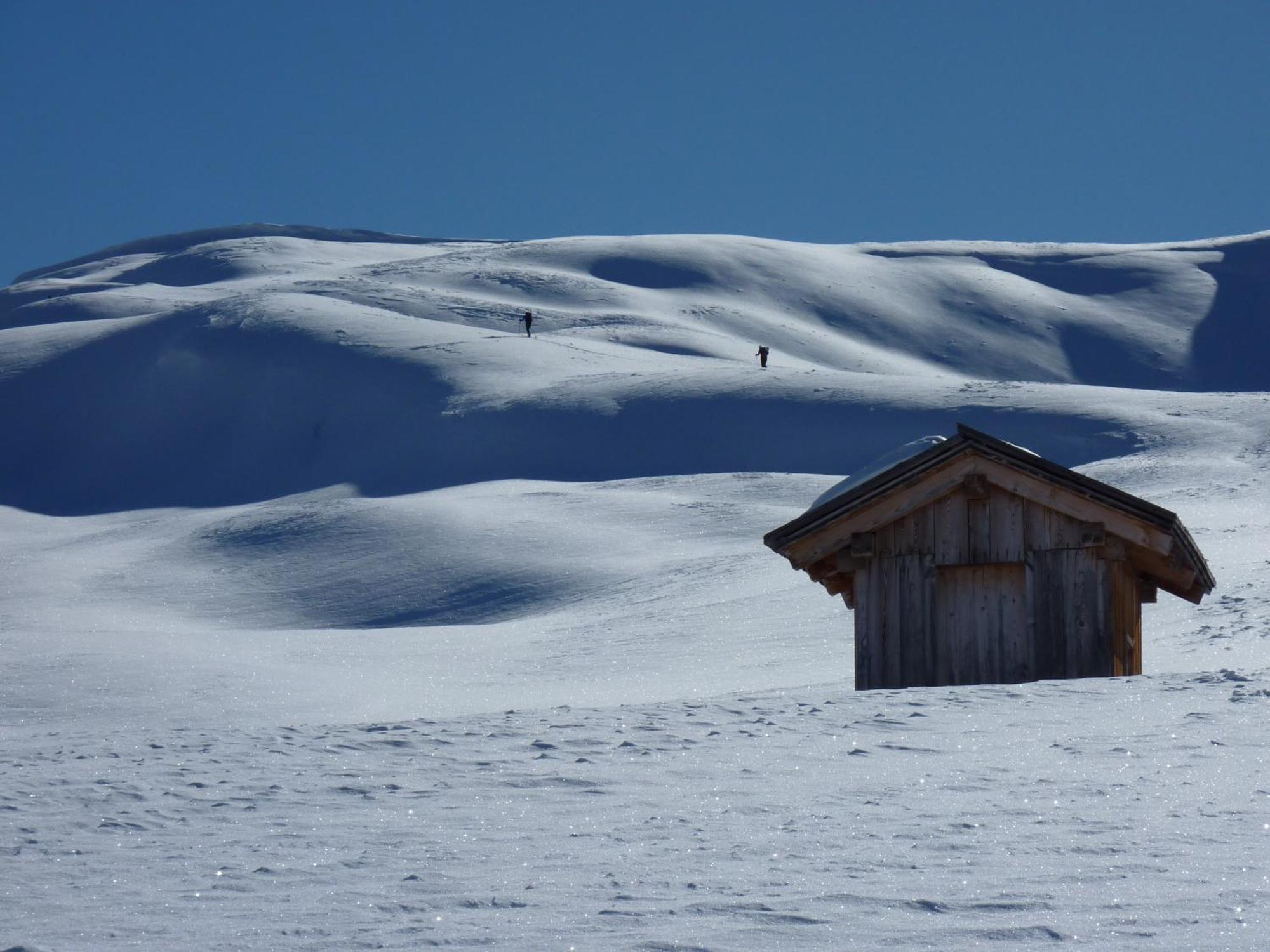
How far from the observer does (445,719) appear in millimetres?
10195

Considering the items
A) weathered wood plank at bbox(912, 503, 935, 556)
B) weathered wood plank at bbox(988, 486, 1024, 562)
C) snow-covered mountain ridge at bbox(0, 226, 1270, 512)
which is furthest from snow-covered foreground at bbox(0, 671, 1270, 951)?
snow-covered mountain ridge at bbox(0, 226, 1270, 512)

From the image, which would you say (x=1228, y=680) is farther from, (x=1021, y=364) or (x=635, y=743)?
(x=1021, y=364)

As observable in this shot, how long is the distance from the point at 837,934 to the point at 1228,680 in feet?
20.8

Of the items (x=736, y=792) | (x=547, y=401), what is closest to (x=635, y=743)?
(x=736, y=792)

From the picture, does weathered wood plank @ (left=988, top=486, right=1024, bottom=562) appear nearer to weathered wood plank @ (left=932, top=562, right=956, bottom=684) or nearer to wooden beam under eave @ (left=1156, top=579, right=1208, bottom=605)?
weathered wood plank @ (left=932, top=562, right=956, bottom=684)

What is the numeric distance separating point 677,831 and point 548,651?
19642mm

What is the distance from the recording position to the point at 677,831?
6441 millimetres

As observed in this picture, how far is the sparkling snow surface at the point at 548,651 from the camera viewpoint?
5.51 metres

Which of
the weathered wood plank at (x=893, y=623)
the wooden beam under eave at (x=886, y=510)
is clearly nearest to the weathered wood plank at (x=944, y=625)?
the weathered wood plank at (x=893, y=623)

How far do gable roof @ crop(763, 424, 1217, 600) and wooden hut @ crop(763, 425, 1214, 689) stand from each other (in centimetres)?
1

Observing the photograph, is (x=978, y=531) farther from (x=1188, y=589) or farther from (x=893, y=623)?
(x=1188, y=589)

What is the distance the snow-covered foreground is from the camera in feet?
16.7

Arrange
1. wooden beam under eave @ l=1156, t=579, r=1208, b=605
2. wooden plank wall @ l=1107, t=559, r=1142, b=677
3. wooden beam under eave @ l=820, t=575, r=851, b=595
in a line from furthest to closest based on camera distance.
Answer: wooden beam under eave @ l=1156, t=579, r=1208, b=605
wooden beam under eave @ l=820, t=575, r=851, b=595
wooden plank wall @ l=1107, t=559, r=1142, b=677

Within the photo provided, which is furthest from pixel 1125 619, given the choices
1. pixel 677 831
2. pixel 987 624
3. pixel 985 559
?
pixel 677 831
